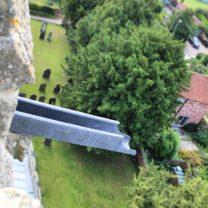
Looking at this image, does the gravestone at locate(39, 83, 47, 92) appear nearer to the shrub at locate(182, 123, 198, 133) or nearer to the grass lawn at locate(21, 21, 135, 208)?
the grass lawn at locate(21, 21, 135, 208)

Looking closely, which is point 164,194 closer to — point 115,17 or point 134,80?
point 134,80

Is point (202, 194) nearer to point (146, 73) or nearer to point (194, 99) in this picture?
point (146, 73)

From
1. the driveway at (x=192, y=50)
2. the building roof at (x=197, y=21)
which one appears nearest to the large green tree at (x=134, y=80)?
the driveway at (x=192, y=50)

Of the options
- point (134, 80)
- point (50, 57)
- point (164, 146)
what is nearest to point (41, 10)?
point (50, 57)

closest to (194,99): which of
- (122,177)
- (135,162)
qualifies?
(135,162)

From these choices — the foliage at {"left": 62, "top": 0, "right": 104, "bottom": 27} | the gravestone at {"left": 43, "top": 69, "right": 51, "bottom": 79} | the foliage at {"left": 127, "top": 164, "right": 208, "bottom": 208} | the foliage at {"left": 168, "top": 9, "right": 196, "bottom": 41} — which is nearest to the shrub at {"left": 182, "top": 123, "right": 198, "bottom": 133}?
the gravestone at {"left": 43, "top": 69, "right": 51, "bottom": 79}

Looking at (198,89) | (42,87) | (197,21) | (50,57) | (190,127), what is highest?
(198,89)
